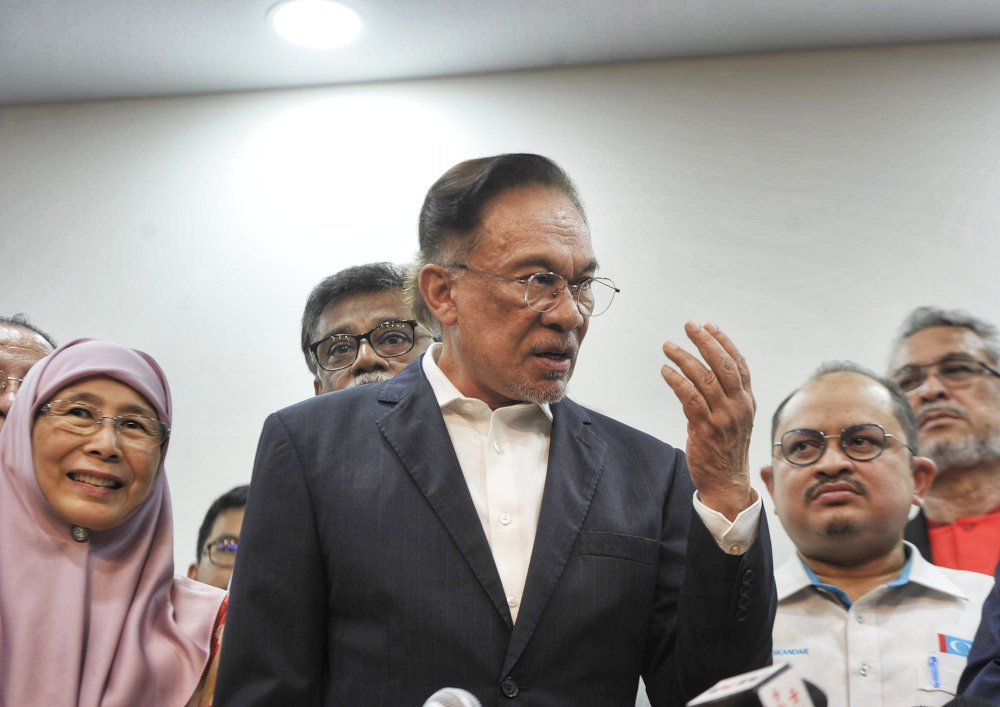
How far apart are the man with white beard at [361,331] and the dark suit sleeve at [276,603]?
103cm

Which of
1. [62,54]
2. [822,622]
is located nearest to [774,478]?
[822,622]

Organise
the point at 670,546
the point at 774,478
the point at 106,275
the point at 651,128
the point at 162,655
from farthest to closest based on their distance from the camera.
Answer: the point at 106,275, the point at 651,128, the point at 774,478, the point at 162,655, the point at 670,546

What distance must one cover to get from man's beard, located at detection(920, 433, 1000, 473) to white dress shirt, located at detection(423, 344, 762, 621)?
1.74 meters

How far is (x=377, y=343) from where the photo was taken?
9.71 feet

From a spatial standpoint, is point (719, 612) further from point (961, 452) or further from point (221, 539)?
point (221, 539)

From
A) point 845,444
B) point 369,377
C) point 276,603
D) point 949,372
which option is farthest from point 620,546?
point 949,372

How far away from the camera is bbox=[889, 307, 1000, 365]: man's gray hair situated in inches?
135

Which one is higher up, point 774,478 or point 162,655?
point 774,478

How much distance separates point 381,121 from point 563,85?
0.88 metres

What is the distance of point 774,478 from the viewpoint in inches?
110

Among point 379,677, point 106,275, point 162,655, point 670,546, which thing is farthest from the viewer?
point 106,275

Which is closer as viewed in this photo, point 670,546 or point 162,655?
point 670,546

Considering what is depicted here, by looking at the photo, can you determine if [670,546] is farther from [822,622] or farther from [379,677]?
[822,622]

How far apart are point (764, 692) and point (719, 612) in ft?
2.10
